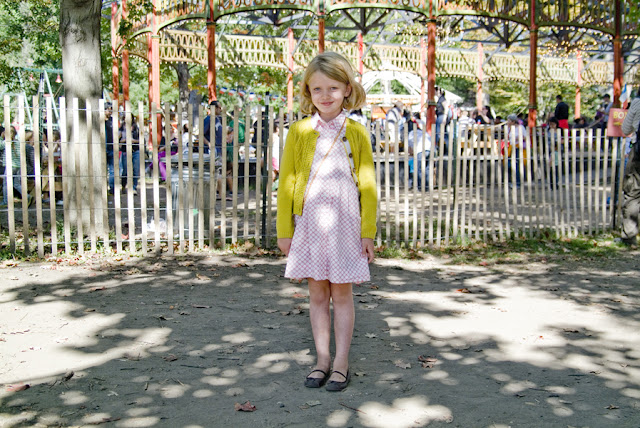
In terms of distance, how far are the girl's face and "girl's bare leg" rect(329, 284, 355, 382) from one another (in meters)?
1.05

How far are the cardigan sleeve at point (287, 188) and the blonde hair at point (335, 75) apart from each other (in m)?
0.21

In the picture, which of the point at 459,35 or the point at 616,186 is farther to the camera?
the point at 459,35

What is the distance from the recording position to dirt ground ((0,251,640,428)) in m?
3.87

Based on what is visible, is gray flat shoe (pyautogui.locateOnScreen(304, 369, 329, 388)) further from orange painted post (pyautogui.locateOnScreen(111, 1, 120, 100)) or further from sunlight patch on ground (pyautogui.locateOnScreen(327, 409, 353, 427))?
orange painted post (pyautogui.locateOnScreen(111, 1, 120, 100))

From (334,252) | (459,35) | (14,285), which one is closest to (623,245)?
(334,252)

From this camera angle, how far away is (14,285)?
670 cm

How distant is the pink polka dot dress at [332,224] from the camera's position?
416cm

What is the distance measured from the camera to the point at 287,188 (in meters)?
4.26

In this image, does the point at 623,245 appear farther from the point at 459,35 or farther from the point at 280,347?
the point at 459,35

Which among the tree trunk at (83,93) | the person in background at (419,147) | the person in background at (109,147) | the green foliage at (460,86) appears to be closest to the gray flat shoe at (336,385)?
the tree trunk at (83,93)

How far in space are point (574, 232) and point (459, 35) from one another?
20255mm

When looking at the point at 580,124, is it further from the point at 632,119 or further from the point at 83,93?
the point at 83,93

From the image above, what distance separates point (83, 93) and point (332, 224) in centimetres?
559

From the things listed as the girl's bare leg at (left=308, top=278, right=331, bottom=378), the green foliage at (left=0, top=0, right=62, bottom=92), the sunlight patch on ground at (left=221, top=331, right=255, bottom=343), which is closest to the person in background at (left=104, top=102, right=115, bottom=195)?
the sunlight patch on ground at (left=221, top=331, right=255, bottom=343)
